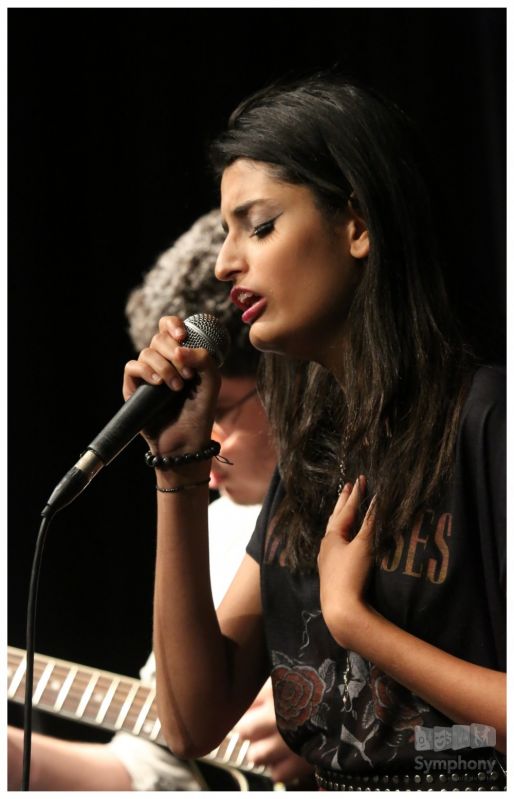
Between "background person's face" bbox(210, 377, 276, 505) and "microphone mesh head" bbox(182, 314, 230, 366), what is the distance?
1.87ft

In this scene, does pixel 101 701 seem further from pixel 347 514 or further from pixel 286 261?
pixel 286 261

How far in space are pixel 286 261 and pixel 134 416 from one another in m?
0.28

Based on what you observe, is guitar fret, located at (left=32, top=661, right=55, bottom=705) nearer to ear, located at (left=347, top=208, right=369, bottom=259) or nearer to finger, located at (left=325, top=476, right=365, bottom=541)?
finger, located at (left=325, top=476, right=365, bottom=541)

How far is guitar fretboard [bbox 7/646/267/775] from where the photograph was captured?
168 cm

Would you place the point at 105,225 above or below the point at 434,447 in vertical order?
above

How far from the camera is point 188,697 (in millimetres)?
1234

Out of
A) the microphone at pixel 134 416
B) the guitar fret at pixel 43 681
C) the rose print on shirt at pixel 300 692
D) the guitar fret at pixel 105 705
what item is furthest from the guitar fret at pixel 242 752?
the microphone at pixel 134 416

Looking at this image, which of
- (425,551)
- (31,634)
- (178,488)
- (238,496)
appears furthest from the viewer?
(238,496)

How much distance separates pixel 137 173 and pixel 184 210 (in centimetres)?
11

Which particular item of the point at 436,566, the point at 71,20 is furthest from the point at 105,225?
the point at 436,566

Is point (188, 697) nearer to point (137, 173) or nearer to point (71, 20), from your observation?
point (137, 173)

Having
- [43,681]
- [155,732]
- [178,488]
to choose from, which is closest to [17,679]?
[43,681]

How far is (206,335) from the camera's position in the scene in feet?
3.67

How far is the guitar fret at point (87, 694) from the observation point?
1.68 m
